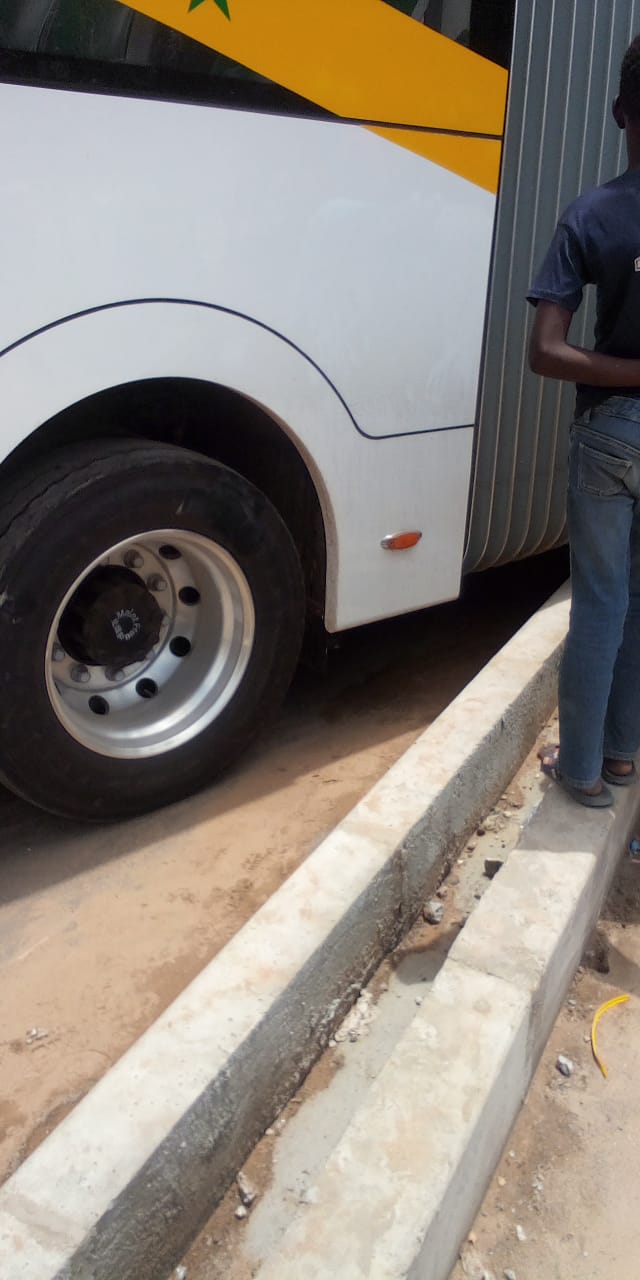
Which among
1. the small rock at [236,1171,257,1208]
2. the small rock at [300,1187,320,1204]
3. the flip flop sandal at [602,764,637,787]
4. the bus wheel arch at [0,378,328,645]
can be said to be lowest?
the small rock at [236,1171,257,1208]

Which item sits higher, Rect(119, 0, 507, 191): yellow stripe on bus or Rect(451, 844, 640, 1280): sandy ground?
Rect(119, 0, 507, 191): yellow stripe on bus

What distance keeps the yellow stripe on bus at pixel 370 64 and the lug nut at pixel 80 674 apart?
1595mm

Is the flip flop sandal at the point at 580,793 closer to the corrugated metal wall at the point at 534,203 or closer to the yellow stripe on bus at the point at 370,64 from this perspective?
the corrugated metal wall at the point at 534,203

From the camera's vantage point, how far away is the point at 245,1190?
1.62 m

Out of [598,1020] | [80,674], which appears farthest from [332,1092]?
[80,674]

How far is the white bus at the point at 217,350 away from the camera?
2125 millimetres

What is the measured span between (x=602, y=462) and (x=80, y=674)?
4.96 feet

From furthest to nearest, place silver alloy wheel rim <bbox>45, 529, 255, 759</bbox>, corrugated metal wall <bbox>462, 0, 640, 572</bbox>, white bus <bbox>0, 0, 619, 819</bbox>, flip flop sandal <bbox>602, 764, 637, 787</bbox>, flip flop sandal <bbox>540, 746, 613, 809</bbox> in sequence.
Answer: corrugated metal wall <bbox>462, 0, 640, 572</bbox>, silver alloy wheel rim <bbox>45, 529, 255, 759</bbox>, flip flop sandal <bbox>602, 764, 637, 787</bbox>, flip flop sandal <bbox>540, 746, 613, 809</bbox>, white bus <bbox>0, 0, 619, 819</bbox>

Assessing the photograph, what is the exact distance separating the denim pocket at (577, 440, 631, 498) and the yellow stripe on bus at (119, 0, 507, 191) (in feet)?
3.60

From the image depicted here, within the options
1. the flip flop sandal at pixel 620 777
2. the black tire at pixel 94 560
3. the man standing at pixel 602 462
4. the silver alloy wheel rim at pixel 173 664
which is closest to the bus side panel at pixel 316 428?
the black tire at pixel 94 560

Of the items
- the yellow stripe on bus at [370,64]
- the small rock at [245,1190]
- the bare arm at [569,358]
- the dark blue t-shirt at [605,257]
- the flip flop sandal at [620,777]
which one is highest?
the yellow stripe on bus at [370,64]

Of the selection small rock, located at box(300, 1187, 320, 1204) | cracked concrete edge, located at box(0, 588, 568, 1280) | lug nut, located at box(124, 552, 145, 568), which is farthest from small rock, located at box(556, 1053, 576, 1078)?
lug nut, located at box(124, 552, 145, 568)

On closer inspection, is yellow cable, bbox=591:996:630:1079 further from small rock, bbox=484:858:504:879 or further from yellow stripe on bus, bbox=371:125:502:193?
yellow stripe on bus, bbox=371:125:502:193

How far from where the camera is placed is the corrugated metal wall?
2.97 meters
